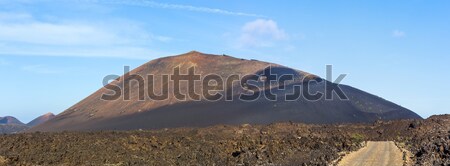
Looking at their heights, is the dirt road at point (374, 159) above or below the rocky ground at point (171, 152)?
below

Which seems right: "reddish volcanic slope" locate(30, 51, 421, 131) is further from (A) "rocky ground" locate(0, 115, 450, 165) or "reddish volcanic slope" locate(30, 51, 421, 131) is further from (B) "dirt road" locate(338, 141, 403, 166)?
(B) "dirt road" locate(338, 141, 403, 166)

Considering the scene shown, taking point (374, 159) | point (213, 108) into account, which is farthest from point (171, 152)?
point (213, 108)

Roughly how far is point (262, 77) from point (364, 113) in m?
20.4

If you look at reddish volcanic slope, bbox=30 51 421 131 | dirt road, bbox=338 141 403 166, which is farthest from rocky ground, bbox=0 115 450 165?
reddish volcanic slope, bbox=30 51 421 131

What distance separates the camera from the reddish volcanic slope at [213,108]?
94.7 metres

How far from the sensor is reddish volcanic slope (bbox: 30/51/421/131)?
311 ft

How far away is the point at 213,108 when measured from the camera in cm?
10150

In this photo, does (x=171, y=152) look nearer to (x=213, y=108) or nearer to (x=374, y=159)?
(x=374, y=159)

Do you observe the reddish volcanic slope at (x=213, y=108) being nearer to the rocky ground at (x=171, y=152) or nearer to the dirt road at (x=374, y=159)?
the rocky ground at (x=171, y=152)

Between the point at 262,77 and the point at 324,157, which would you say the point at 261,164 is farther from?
the point at 262,77

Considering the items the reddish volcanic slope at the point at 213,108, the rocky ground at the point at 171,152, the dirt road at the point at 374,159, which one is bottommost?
the dirt road at the point at 374,159

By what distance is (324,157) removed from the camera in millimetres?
34406

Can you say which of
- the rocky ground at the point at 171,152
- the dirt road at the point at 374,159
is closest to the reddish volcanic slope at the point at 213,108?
the rocky ground at the point at 171,152

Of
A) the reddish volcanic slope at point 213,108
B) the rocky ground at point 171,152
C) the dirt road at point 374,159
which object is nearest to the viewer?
the dirt road at point 374,159
